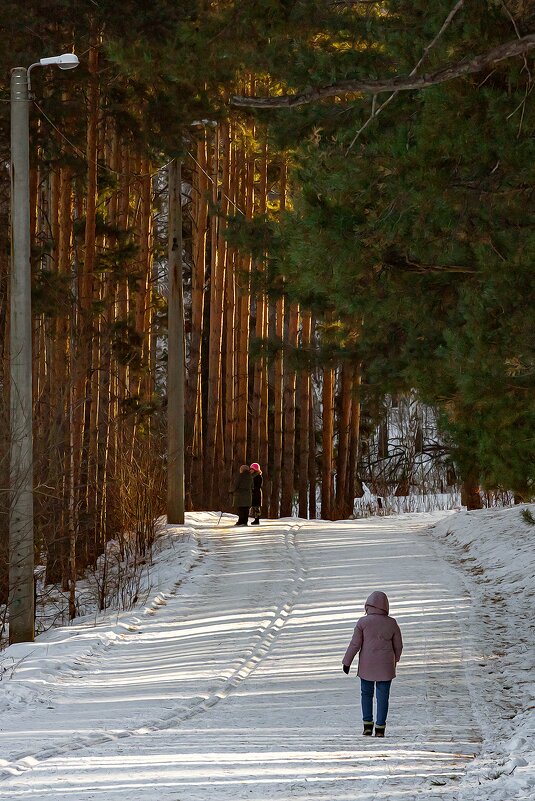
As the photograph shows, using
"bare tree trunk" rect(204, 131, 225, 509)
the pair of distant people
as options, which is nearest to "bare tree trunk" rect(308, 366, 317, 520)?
"bare tree trunk" rect(204, 131, 225, 509)

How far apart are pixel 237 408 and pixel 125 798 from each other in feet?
90.5

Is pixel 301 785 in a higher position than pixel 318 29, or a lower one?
lower

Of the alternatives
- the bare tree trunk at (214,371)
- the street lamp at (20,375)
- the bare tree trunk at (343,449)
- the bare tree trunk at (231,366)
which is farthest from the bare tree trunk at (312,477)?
the street lamp at (20,375)

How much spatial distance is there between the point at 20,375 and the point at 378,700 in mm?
5715

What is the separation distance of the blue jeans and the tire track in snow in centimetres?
147

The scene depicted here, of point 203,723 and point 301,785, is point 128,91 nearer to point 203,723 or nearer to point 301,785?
point 203,723

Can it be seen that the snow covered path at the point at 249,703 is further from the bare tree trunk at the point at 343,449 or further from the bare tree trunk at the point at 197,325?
the bare tree trunk at the point at 343,449

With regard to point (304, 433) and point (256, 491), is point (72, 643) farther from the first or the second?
point (304, 433)

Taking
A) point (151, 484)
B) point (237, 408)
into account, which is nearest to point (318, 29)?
point (151, 484)

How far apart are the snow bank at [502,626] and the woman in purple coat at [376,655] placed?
33.7 inches

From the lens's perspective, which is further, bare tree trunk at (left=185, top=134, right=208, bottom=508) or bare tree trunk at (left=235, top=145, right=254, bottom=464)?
bare tree trunk at (left=235, top=145, right=254, bottom=464)

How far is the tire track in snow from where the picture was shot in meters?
7.42

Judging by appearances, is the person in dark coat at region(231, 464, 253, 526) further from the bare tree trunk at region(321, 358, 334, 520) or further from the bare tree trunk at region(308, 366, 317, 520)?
the bare tree trunk at region(308, 366, 317, 520)

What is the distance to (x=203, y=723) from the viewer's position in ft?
29.2
